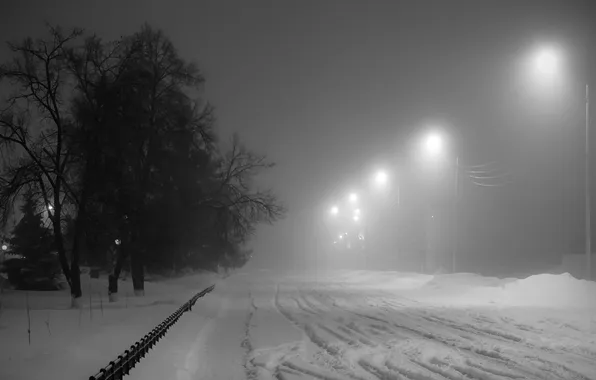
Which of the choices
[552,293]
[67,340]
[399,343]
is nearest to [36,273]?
[67,340]

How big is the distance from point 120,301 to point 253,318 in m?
7.00

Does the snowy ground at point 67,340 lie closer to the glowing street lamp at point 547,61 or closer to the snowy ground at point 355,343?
the snowy ground at point 355,343

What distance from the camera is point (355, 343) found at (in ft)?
46.9

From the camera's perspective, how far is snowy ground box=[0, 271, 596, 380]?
10242mm

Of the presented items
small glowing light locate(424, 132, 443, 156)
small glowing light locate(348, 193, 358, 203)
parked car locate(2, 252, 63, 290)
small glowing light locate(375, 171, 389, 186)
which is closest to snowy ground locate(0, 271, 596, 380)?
small glowing light locate(424, 132, 443, 156)

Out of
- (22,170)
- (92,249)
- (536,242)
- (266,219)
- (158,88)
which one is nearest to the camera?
(22,170)

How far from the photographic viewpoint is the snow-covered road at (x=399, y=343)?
10.7 metres

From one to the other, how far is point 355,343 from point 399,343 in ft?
3.71

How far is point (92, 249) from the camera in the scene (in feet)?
74.3

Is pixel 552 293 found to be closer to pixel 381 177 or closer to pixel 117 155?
pixel 117 155

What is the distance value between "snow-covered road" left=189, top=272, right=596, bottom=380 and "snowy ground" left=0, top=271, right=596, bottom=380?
0.03 metres

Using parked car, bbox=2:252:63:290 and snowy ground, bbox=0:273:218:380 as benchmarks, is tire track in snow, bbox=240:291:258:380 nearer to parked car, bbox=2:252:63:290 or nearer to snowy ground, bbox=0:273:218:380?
snowy ground, bbox=0:273:218:380

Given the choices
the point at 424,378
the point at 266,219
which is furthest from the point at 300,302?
the point at 424,378

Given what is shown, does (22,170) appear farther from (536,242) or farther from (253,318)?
(536,242)
